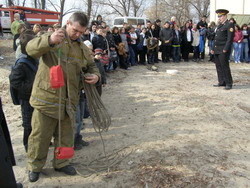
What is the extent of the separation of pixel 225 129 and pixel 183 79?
4.50m

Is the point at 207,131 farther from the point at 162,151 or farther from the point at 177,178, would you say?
the point at 177,178

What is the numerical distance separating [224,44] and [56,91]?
5.87 meters

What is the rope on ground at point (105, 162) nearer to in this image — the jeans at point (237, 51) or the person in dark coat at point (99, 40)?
the person in dark coat at point (99, 40)

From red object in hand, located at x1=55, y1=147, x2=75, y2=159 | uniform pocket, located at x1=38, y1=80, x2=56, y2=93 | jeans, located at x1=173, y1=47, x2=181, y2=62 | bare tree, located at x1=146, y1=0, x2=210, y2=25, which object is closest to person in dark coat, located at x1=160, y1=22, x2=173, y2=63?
jeans, located at x1=173, y1=47, x2=181, y2=62

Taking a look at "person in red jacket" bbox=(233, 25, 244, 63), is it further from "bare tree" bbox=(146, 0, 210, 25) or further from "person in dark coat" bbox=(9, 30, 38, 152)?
"bare tree" bbox=(146, 0, 210, 25)

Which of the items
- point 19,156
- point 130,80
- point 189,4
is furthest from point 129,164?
point 189,4

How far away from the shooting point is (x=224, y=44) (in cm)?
729

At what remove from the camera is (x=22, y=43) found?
10.8 feet

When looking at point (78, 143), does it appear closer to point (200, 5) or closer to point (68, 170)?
point (68, 170)

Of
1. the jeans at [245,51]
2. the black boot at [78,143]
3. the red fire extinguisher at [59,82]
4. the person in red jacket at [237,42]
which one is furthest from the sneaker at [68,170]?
the jeans at [245,51]

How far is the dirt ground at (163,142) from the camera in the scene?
3.17 metres

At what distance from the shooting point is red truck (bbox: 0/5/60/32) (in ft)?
69.8

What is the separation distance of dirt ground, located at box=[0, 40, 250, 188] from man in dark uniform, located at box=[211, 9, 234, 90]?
0.51 meters

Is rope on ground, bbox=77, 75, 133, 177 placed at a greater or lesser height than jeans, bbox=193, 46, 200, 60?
lesser
